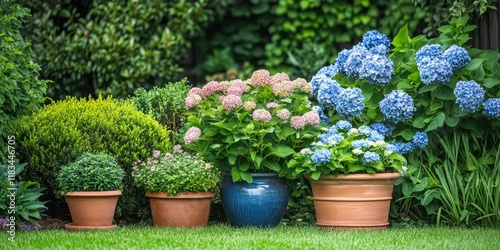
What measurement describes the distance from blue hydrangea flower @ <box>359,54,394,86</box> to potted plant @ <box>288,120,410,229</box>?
1.83 feet

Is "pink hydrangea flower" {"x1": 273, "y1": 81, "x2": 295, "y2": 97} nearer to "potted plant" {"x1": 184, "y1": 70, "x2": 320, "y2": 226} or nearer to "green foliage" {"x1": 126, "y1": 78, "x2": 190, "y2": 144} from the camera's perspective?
"potted plant" {"x1": 184, "y1": 70, "x2": 320, "y2": 226}

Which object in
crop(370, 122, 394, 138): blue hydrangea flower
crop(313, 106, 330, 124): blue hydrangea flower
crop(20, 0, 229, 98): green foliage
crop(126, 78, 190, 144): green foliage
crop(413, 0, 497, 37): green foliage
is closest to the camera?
crop(370, 122, 394, 138): blue hydrangea flower

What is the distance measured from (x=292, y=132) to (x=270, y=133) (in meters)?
0.17

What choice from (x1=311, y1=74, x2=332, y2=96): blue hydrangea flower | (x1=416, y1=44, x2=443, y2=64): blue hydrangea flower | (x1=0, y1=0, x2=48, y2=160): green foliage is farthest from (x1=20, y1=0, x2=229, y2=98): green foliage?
(x1=416, y1=44, x2=443, y2=64): blue hydrangea flower

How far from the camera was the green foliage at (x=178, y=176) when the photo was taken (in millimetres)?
6066

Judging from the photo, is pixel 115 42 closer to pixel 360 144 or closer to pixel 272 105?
pixel 272 105

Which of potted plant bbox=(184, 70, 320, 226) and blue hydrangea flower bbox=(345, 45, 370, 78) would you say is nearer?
potted plant bbox=(184, 70, 320, 226)

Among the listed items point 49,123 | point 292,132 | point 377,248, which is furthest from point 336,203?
point 49,123

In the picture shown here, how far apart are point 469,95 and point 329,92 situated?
3.51 feet

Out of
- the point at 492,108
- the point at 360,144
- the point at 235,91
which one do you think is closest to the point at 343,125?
the point at 360,144

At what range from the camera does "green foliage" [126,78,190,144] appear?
711 centimetres

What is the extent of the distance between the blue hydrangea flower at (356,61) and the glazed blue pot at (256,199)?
1.03 meters

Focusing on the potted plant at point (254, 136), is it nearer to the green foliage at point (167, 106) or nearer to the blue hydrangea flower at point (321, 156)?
the blue hydrangea flower at point (321, 156)

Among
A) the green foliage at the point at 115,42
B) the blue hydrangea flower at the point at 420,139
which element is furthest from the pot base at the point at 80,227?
the green foliage at the point at 115,42
